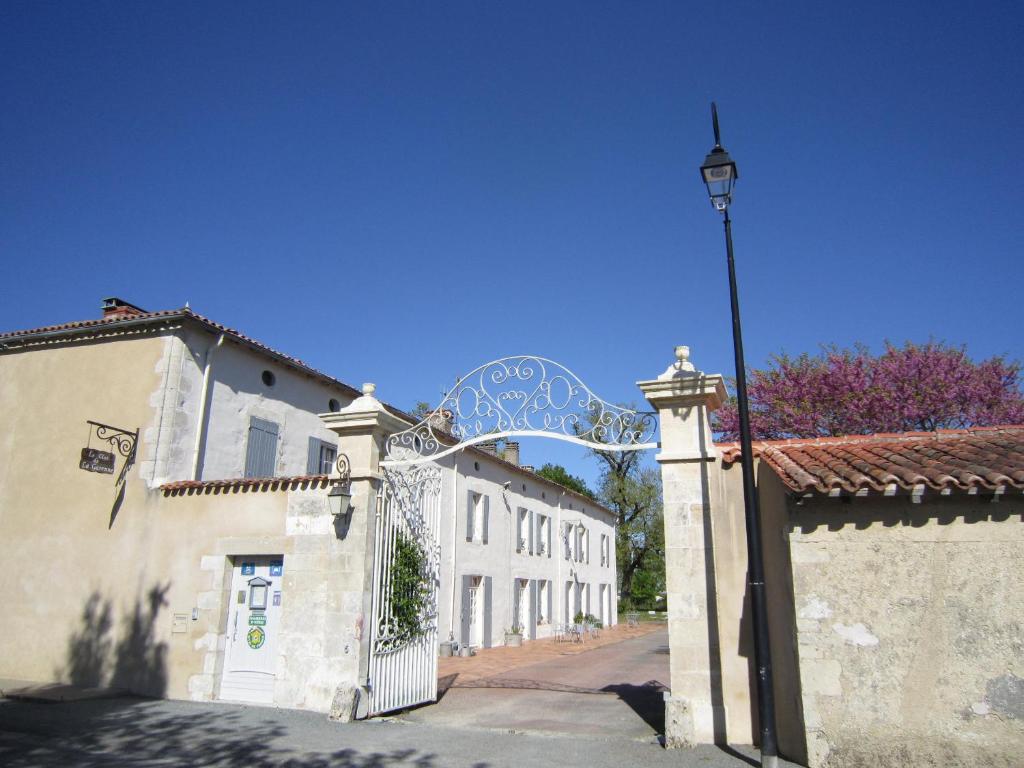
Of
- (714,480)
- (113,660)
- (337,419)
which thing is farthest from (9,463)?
(714,480)

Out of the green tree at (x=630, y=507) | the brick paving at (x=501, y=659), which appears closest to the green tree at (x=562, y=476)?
the green tree at (x=630, y=507)

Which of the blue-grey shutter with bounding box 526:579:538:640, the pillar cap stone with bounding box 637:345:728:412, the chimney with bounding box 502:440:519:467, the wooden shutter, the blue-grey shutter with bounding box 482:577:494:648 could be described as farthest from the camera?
the chimney with bounding box 502:440:519:467

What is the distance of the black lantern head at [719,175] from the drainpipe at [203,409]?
28.9ft

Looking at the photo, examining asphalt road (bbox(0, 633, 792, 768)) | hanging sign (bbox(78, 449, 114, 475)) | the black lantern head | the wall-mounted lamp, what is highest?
the black lantern head

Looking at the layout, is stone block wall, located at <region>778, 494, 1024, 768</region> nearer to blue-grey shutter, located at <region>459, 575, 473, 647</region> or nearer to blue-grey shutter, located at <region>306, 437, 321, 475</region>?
blue-grey shutter, located at <region>306, 437, 321, 475</region>

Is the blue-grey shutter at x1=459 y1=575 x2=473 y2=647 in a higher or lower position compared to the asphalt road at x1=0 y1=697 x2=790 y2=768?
higher

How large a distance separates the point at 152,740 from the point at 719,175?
8.27 metres

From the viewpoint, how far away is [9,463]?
12320 mm

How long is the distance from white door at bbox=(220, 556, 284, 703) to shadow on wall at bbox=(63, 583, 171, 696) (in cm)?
103

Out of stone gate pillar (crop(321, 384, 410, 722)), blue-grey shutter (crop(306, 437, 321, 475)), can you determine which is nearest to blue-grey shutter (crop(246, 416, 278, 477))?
blue-grey shutter (crop(306, 437, 321, 475))

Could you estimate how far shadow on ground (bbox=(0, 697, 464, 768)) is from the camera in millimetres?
6652

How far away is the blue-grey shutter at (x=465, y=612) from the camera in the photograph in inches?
716

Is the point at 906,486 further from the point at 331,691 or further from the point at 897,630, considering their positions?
the point at 331,691

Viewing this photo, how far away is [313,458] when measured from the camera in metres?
15.1
